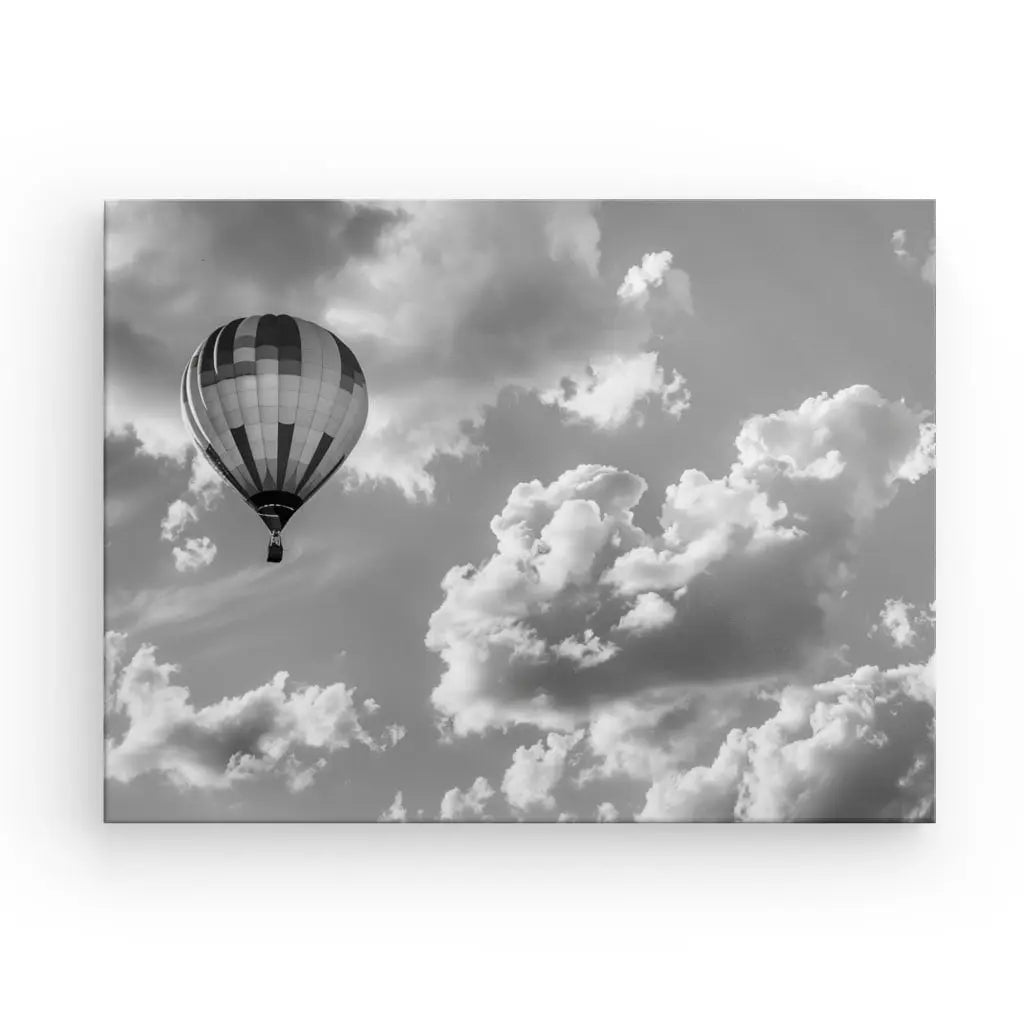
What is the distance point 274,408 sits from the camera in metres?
2.84

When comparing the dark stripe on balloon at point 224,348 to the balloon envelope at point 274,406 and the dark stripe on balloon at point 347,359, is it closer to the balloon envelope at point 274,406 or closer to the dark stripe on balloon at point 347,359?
the balloon envelope at point 274,406

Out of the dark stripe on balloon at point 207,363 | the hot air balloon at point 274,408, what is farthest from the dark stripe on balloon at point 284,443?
the dark stripe on balloon at point 207,363

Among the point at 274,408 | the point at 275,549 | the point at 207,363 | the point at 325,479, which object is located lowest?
the point at 275,549

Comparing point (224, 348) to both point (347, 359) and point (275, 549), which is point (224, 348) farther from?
point (275, 549)

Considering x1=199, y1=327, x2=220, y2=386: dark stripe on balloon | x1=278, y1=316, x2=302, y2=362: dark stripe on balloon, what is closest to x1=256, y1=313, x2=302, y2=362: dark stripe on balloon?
x1=278, y1=316, x2=302, y2=362: dark stripe on balloon

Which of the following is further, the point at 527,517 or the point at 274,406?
the point at 527,517

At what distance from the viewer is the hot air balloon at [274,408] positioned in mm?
2850

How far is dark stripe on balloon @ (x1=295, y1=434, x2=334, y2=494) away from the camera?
9.47 ft

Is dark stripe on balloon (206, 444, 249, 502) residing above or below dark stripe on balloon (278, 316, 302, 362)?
below

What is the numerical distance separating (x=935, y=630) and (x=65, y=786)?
221cm

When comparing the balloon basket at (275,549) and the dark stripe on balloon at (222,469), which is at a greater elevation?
the dark stripe on balloon at (222,469)

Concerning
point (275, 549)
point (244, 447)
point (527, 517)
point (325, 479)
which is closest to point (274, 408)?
point (244, 447)

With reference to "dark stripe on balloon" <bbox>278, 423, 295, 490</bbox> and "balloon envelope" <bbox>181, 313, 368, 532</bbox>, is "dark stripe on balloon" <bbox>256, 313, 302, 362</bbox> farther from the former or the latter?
"dark stripe on balloon" <bbox>278, 423, 295, 490</bbox>
